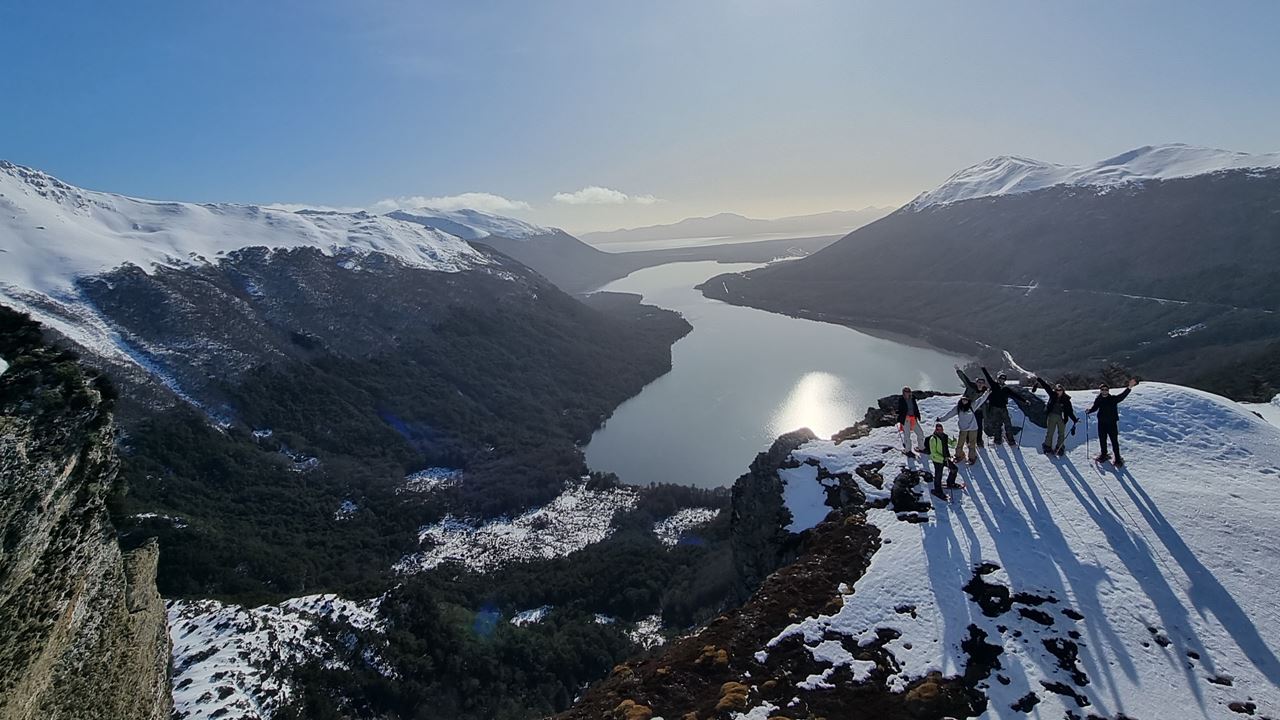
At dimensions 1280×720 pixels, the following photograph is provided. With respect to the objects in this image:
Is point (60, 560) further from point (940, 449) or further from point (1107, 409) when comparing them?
point (1107, 409)

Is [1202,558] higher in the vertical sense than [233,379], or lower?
higher

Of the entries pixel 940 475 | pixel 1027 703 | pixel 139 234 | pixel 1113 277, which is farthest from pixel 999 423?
pixel 1113 277

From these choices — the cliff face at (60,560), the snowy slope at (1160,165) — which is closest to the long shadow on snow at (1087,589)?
the cliff face at (60,560)

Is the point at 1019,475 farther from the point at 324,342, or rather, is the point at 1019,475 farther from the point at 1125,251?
the point at 1125,251

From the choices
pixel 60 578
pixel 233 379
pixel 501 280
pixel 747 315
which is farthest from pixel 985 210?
pixel 60 578

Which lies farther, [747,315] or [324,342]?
[747,315]

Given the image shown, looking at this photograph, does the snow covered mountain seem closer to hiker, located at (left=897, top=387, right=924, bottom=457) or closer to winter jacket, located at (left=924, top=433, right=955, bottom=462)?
winter jacket, located at (left=924, top=433, right=955, bottom=462)
